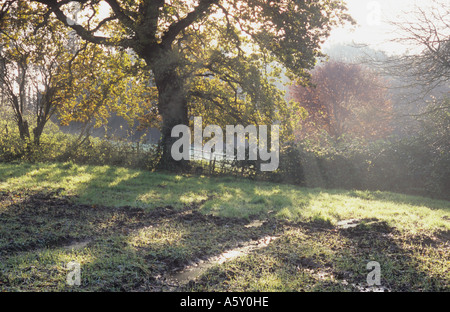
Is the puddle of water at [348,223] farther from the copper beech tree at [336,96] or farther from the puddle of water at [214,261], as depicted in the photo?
the copper beech tree at [336,96]

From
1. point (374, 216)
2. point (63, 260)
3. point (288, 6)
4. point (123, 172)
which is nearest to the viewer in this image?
point (63, 260)

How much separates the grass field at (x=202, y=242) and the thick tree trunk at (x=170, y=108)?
19.6 feet

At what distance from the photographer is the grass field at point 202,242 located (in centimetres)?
430

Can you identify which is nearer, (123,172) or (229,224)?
(229,224)

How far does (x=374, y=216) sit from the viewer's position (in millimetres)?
8430

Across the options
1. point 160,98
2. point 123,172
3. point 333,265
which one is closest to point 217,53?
point 160,98

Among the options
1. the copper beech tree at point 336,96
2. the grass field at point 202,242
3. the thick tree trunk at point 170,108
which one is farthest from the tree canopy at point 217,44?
the copper beech tree at point 336,96
